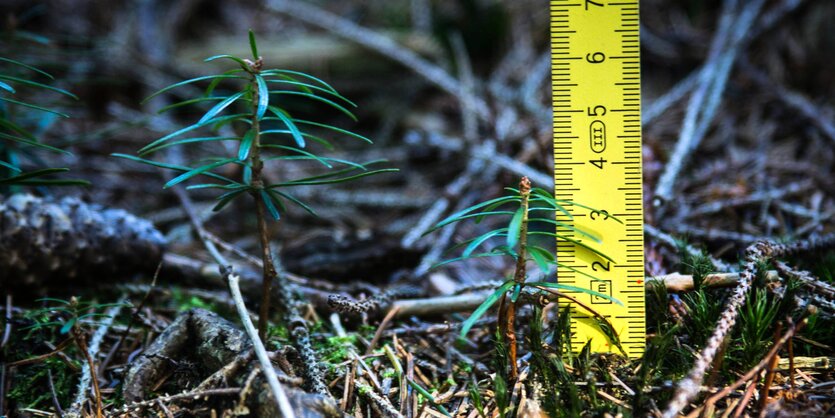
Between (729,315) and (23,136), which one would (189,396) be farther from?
(23,136)

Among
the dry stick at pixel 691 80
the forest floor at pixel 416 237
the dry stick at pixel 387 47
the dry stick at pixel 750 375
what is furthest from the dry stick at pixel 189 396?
the dry stick at pixel 691 80

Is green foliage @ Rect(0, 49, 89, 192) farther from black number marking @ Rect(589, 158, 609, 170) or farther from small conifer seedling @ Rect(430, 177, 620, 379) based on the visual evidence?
black number marking @ Rect(589, 158, 609, 170)

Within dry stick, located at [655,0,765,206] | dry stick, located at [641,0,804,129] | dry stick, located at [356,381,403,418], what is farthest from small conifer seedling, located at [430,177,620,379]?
dry stick, located at [641,0,804,129]

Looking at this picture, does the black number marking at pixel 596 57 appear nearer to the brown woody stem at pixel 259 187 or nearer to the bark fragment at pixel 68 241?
the brown woody stem at pixel 259 187

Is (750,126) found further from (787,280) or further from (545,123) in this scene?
(787,280)

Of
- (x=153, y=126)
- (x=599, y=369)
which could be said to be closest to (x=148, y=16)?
(x=153, y=126)


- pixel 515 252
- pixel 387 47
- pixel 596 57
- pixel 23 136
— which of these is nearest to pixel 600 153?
pixel 596 57
